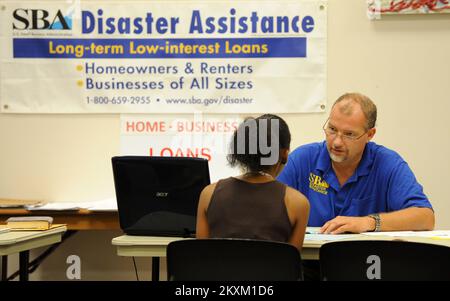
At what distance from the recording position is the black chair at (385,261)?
1684 millimetres

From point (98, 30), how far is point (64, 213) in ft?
4.51

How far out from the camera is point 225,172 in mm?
4074

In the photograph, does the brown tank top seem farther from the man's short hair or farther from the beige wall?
the beige wall

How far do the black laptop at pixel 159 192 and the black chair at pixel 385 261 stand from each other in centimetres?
64

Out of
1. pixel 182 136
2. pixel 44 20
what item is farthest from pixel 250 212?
pixel 44 20

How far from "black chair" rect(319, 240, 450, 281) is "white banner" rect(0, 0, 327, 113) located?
231 centimetres

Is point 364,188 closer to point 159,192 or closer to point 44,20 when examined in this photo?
point 159,192

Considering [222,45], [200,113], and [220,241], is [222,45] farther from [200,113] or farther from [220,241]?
[220,241]

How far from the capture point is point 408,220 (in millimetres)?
2441

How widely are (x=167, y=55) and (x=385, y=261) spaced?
2.69 meters

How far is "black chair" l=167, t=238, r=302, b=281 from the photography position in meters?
1.73

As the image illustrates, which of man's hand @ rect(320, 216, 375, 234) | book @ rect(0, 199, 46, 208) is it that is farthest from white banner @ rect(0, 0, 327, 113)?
man's hand @ rect(320, 216, 375, 234)

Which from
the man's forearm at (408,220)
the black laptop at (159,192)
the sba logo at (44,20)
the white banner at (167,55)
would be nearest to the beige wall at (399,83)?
the white banner at (167,55)
